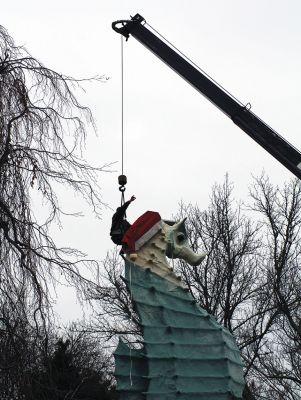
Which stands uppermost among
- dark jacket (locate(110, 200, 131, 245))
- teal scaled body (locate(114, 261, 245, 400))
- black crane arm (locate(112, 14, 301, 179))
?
black crane arm (locate(112, 14, 301, 179))

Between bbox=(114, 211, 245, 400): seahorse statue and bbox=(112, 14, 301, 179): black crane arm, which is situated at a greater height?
bbox=(112, 14, 301, 179): black crane arm

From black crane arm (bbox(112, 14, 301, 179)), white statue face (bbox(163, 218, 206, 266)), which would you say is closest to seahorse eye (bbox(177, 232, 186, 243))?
white statue face (bbox(163, 218, 206, 266))

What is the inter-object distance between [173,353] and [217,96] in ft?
15.8

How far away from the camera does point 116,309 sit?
19.1m

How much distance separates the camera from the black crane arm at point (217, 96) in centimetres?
1061

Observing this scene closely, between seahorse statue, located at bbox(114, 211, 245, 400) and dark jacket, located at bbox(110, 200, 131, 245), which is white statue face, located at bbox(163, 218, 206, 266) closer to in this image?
seahorse statue, located at bbox(114, 211, 245, 400)

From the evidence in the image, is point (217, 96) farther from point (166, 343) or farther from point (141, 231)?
point (166, 343)

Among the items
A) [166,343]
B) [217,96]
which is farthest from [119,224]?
[217,96]

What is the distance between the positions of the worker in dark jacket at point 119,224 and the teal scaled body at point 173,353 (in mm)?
399

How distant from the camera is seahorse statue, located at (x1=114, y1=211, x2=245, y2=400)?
23.2ft

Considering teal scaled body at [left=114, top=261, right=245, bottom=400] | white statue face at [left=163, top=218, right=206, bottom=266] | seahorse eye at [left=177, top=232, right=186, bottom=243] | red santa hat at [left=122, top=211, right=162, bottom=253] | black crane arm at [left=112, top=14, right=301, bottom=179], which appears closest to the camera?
teal scaled body at [left=114, top=261, right=245, bottom=400]

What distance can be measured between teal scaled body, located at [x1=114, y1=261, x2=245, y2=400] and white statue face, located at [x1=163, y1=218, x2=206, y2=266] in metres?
0.41

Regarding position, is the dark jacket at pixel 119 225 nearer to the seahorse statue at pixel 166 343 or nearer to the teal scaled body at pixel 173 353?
the seahorse statue at pixel 166 343

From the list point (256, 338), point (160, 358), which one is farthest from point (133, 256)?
point (256, 338)
